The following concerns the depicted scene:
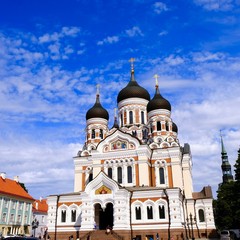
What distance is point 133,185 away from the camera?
36.1 meters

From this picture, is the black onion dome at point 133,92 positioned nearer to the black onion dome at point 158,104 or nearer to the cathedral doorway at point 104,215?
the black onion dome at point 158,104

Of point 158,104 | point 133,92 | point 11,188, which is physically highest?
point 133,92

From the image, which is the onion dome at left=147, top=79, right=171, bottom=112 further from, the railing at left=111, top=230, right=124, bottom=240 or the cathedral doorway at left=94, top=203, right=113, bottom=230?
the railing at left=111, top=230, right=124, bottom=240

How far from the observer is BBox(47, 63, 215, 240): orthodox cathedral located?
101 feet

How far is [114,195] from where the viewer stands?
103 ft

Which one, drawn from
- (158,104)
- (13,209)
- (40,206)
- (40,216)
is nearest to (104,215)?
(13,209)

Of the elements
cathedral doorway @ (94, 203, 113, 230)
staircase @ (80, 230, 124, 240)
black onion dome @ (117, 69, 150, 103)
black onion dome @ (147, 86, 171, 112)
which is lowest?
staircase @ (80, 230, 124, 240)

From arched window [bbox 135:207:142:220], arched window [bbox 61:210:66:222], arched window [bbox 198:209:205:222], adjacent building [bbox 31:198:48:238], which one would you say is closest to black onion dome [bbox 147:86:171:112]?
arched window [bbox 198:209:205:222]

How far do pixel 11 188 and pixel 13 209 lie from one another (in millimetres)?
3236

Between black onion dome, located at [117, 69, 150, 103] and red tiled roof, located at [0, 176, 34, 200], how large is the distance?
2083 cm

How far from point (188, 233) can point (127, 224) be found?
833 centimetres

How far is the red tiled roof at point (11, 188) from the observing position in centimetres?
4288

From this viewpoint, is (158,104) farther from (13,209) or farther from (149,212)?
(13,209)

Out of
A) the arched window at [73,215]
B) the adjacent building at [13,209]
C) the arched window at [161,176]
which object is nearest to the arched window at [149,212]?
the arched window at [161,176]
